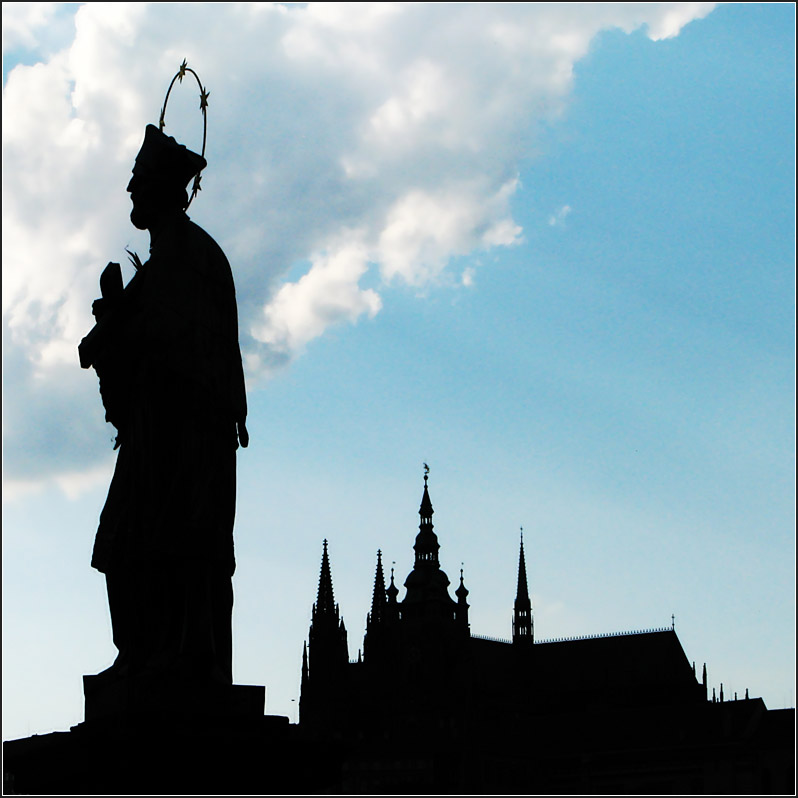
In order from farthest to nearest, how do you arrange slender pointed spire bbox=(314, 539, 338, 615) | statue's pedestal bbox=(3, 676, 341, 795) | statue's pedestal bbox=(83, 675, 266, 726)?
slender pointed spire bbox=(314, 539, 338, 615)
statue's pedestal bbox=(83, 675, 266, 726)
statue's pedestal bbox=(3, 676, 341, 795)

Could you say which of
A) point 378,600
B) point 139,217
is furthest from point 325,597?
point 139,217

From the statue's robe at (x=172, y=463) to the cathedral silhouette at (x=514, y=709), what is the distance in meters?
85.6

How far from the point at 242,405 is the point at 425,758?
9660 cm

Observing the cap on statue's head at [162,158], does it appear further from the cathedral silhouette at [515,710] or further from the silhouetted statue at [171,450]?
the cathedral silhouette at [515,710]

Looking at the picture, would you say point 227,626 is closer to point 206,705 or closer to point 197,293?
point 206,705

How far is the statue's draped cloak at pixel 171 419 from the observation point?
36.7 ft

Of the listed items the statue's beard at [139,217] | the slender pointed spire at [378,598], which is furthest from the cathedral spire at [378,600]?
the statue's beard at [139,217]

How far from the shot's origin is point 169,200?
40.0ft

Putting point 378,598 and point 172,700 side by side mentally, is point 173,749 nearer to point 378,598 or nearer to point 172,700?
point 172,700

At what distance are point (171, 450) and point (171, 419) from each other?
0.25 m

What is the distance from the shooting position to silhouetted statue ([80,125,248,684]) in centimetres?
1105

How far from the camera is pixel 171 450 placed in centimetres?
1145

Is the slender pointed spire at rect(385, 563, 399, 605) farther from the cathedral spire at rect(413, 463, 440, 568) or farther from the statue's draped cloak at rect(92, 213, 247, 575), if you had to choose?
the statue's draped cloak at rect(92, 213, 247, 575)

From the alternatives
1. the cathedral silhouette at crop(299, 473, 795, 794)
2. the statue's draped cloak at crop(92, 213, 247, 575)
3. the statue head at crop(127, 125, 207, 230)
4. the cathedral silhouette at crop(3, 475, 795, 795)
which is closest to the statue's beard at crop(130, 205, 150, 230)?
the statue head at crop(127, 125, 207, 230)
